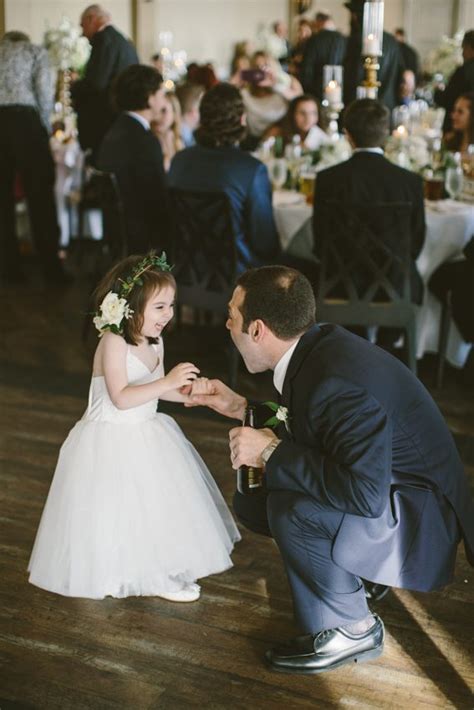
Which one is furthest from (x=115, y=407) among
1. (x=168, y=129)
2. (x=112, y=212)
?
(x=168, y=129)

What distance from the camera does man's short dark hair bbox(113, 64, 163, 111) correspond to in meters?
4.67

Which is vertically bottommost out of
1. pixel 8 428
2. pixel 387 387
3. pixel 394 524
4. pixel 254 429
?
pixel 8 428

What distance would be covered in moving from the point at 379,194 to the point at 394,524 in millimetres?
2128

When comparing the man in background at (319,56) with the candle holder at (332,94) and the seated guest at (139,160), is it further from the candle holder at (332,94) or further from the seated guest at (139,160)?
the seated guest at (139,160)

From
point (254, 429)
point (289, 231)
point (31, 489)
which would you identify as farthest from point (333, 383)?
point (289, 231)

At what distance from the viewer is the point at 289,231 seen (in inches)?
178

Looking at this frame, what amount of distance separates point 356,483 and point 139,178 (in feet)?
9.68

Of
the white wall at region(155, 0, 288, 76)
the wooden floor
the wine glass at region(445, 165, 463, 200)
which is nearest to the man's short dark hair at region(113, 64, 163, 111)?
the wine glass at region(445, 165, 463, 200)

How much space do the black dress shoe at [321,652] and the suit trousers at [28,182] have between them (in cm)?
462

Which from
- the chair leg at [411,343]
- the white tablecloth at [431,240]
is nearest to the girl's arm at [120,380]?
the chair leg at [411,343]

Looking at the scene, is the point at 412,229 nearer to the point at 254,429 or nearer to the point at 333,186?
the point at 333,186

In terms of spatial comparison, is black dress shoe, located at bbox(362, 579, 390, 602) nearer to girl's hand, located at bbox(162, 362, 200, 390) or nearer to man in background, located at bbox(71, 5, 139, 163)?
→ girl's hand, located at bbox(162, 362, 200, 390)

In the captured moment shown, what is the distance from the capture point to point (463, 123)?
526cm

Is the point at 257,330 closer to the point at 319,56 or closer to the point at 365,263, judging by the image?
the point at 365,263
